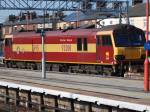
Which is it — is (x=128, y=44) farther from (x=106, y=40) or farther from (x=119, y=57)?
(x=119, y=57)

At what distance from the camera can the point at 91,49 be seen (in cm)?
3925

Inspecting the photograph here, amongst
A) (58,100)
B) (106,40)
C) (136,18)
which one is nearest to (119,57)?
(106,40)

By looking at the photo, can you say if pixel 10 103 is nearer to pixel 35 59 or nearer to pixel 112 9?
pixel 35 59

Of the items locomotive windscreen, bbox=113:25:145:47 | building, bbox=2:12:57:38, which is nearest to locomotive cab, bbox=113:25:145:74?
locomotive windscreen, bbox=113:25:145:47

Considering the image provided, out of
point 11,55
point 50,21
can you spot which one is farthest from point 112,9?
point 11,55

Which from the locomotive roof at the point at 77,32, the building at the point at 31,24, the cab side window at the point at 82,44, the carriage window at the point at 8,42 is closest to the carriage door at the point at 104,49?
the locomotive roof at the point at 77,32

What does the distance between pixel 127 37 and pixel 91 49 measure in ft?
9.41

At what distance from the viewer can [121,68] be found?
3622 cm

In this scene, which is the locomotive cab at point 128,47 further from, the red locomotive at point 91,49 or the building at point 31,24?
the building at point 31,24

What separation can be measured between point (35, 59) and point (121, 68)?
12.8 metres

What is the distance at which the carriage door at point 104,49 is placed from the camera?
122 ft

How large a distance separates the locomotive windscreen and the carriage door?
2.02 ft

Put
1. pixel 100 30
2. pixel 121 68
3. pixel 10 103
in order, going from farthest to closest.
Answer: pixel 100 30, pixel 121 68, pixel 10 103

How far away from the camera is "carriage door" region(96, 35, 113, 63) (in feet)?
122
